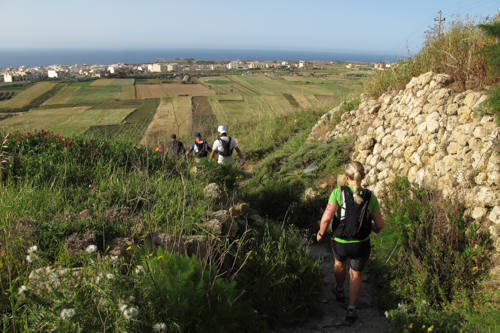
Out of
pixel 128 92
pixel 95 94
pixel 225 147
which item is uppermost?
pixel 128 92

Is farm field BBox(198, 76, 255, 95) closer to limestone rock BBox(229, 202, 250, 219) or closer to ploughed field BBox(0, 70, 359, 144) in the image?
ploughed field BBox(0, 70, 359, 144)

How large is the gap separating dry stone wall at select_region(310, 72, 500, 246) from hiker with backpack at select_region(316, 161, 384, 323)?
1806 mm

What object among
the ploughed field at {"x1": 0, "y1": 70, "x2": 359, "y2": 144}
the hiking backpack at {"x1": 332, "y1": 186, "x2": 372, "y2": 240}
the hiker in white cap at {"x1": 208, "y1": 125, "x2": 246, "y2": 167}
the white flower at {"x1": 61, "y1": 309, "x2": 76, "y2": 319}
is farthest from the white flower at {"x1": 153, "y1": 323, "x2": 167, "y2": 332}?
the ploughed field at {"x1": 0, "y1": 70, "x2": 359, "y2": 144}

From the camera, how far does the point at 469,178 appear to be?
4.55 m

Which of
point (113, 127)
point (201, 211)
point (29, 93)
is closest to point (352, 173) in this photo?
point (201, 211)

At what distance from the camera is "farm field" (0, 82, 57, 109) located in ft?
136

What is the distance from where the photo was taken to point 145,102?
144 feet

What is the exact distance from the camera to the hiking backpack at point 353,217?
347 centimetres

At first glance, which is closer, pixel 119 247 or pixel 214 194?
pixel 119 247

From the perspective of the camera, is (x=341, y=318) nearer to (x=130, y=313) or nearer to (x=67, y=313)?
(x=130, y=313)

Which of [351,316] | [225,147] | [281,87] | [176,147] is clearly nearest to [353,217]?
[351,316]

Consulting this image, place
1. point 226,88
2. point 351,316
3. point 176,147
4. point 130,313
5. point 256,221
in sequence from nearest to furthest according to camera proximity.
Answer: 1. point 130,313
2. point 351,316
3. point 256,221
4. point 176,147
5. point 226,88

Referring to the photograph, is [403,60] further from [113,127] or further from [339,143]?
[113,127]

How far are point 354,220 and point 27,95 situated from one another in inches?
2298
